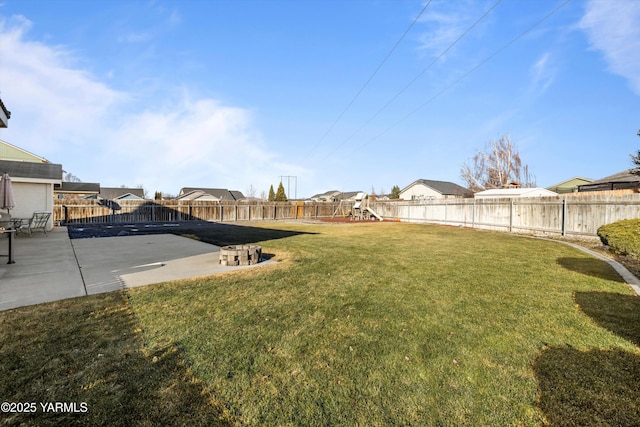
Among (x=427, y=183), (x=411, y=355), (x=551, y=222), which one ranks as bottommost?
(x=411, y=355)

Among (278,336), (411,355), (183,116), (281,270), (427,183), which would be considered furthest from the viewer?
(427,183)

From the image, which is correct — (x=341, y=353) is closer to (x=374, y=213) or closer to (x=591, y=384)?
(x=591, y=384)

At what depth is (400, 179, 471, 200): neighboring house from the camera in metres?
39.9

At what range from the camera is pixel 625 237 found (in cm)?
706

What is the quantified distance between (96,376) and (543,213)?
15.4 m

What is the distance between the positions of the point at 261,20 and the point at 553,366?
16.6 metres

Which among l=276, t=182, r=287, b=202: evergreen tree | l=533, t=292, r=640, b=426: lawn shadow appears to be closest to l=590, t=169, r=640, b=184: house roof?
l=533, t=292, r=640, b=426: lawn shadow

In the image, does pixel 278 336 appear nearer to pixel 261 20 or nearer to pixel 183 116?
pixel 261 20

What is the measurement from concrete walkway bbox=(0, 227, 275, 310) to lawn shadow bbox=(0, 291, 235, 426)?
1.10 m

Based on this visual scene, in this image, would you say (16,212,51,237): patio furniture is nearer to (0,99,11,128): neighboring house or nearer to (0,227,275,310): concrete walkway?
(0,227,275,310): concrete walkway

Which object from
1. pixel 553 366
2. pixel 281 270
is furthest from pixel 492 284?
pixel 281 270

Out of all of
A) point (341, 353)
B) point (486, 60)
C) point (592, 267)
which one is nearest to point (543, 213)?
point (486, 60)

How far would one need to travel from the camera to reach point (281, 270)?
5.75 metres

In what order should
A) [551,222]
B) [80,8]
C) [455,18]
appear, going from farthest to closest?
[551,222] < [455,18] < [80,8]
